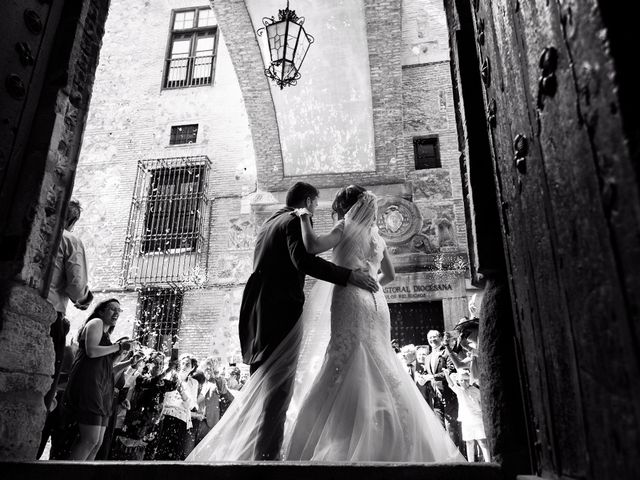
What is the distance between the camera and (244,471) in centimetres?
150

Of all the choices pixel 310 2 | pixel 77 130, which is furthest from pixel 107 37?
pixel 77 130

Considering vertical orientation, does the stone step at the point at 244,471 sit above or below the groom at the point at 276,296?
below

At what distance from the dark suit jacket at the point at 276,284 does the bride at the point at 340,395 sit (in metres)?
0.07

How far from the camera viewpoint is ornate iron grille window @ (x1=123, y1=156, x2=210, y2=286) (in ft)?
39.4

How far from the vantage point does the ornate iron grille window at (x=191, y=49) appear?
45.8 ft

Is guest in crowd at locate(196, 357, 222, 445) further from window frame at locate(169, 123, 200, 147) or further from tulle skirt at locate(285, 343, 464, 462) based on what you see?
window frame at locate(169, 123, 200, 147)

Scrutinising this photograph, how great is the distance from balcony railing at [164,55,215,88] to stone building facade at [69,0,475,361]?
7cm

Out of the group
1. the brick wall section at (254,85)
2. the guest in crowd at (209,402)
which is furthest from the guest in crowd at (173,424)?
the brick wall section at (254,85)

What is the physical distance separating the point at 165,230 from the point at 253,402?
10.4 meters

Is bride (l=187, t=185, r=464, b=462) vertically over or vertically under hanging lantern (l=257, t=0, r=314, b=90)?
under

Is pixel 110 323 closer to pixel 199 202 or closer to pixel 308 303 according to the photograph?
pixel 308 303

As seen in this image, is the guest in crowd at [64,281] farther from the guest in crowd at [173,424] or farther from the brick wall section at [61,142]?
the guest in crowd at [173,424]

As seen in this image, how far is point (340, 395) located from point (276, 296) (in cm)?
62

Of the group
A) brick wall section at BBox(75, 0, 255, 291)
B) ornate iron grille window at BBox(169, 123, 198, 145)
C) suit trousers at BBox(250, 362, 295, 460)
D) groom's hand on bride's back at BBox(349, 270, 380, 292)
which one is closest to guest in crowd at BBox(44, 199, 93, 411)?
suit trousers at BBox(250, 362, 295, 460)
